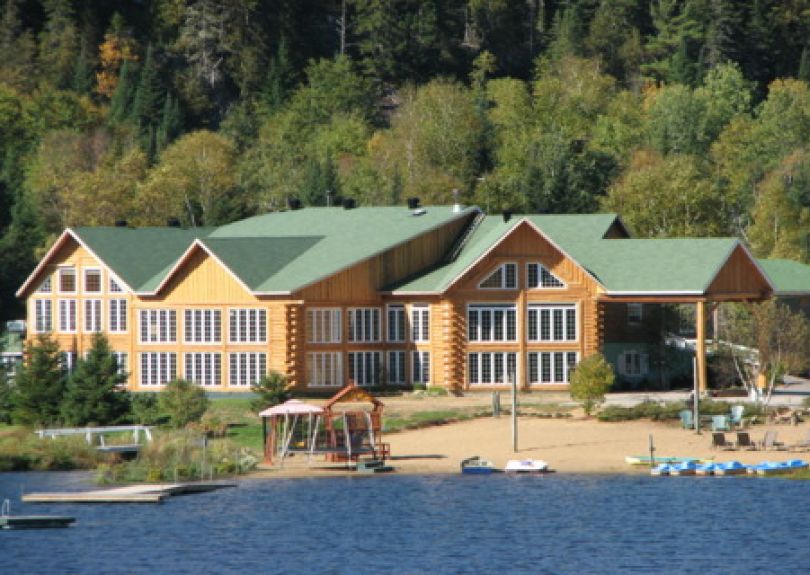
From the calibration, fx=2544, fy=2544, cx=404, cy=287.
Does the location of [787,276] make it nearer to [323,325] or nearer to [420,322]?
[420,322]

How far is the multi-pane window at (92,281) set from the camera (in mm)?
107812

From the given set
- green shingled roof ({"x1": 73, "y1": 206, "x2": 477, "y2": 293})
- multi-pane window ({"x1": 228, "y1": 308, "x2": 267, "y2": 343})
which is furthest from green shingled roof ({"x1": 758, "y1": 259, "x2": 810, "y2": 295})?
multi-pane window ({"x1": 228, "y1": 308, "x2": 267, "y2": 343})

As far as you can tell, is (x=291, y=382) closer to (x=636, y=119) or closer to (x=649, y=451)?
(x=649, y=451)

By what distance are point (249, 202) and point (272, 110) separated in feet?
128

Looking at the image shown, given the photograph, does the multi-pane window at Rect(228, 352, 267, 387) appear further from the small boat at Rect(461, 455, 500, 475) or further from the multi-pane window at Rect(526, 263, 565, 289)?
the small boat at Rect(461, 455, 500, 475)

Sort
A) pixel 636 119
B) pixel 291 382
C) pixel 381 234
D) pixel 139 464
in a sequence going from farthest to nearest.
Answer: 1. pixel 636 119
2. pixel 381 234
3. pixel 291 382
4. pixel 139 464

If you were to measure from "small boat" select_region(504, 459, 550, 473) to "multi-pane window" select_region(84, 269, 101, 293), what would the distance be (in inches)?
1206

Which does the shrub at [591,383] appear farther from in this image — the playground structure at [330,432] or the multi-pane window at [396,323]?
the multi-pane window at [396,323]

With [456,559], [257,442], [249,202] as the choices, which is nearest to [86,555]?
[456,559]

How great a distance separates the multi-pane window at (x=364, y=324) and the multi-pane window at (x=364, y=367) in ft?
2.01

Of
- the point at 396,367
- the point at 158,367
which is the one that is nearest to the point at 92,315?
the point at 158,367

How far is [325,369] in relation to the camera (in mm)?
101938

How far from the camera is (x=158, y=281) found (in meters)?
105

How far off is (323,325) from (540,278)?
8910 millimetres
